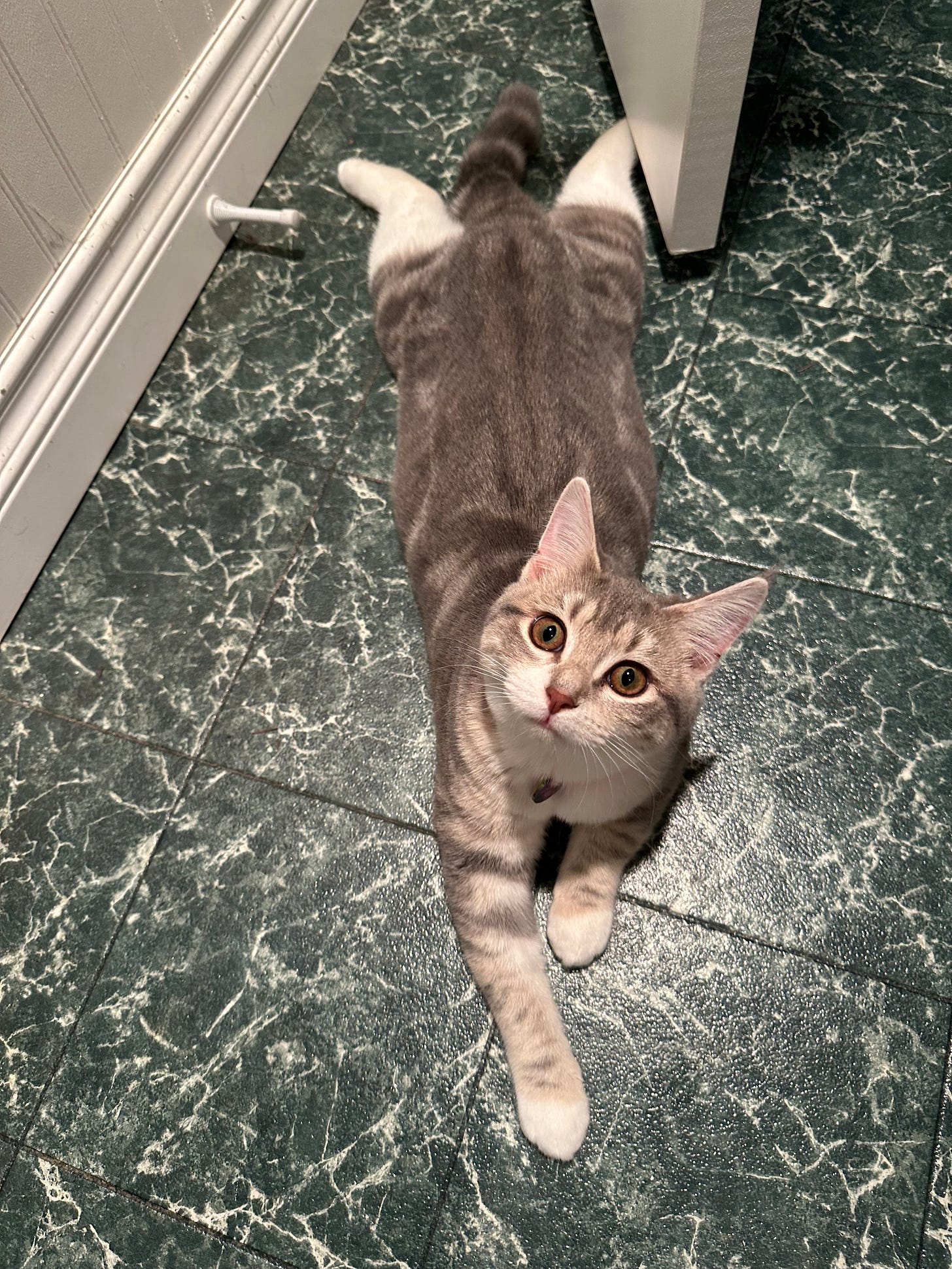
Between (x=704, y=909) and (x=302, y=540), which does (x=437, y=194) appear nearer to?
(x=302, y=540)

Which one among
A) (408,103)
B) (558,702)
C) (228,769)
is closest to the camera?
(558,702)

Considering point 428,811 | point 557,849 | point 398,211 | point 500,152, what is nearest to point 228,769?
point 428,811

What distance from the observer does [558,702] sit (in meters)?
1.02

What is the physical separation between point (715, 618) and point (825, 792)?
0.62 m

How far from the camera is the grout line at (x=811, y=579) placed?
161 centimetres

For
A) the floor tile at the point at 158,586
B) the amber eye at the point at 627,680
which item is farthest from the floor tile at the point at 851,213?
the amber eye at the point at 627,680

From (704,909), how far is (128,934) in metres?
0.94

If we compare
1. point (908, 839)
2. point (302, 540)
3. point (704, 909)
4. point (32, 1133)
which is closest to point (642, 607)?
point (704, 909)

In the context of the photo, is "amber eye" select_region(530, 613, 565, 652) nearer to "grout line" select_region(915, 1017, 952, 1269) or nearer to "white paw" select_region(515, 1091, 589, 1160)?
"white paw" select_region(515, 1091, 589, 1160)

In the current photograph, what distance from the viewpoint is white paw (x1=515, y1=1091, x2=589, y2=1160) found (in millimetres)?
1271

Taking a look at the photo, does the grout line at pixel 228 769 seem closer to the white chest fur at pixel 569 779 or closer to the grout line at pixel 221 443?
the white chest fur at pixel 569 779

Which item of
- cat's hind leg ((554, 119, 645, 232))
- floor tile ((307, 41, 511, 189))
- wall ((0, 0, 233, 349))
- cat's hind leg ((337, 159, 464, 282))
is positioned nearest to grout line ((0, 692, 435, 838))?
wall ((0, 0, 233, 349))

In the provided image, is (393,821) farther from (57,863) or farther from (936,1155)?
(936,1155)

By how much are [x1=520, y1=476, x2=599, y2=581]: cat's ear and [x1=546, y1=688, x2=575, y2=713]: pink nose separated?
7.0 inches
